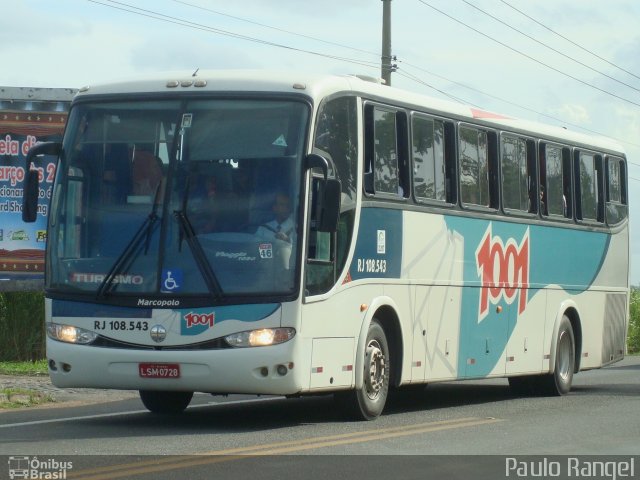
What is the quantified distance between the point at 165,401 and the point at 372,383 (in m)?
2.33

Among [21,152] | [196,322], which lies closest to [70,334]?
[196,322]

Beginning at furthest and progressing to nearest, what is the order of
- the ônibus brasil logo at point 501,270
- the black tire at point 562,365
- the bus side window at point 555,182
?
1. the black tire at point 562,365
2. the bus side window at point 555,182
3. the ônibus brasil logo at point 501,270

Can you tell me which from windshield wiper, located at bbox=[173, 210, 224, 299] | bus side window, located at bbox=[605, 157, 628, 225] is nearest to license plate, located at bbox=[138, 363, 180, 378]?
windshield wiper, located at bbox=[173, 210, 224, 299]

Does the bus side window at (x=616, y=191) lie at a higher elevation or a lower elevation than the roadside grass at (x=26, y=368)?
higher

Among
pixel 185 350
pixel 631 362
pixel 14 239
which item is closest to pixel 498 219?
pixel 185 350

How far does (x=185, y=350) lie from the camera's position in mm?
13531

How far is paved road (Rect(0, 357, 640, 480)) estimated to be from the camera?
11117 millimetres

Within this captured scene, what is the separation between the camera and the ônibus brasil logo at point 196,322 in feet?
44.3

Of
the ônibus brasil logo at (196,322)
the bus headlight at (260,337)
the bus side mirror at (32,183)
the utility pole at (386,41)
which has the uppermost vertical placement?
the utility pole at (386,41)

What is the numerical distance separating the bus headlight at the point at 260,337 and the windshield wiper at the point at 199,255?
Answer: 0.41m

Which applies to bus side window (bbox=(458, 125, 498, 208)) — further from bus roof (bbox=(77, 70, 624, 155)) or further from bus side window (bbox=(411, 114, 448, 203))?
bus roof (bbox=(77, 70, 624, 155))

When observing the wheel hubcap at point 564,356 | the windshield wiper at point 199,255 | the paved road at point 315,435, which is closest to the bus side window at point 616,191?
the wheel hubcap at point 564,356

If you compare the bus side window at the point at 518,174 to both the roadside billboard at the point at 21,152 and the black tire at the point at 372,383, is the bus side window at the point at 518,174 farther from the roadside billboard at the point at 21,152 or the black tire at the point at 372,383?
the roadside billboard at the point at 21,152
